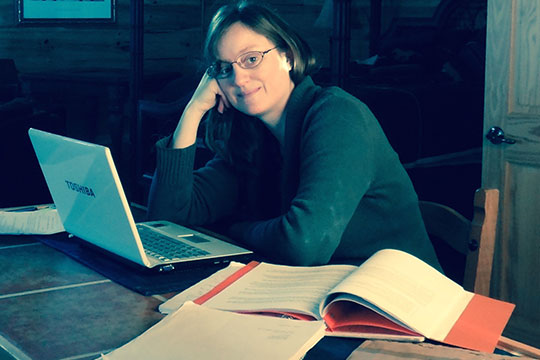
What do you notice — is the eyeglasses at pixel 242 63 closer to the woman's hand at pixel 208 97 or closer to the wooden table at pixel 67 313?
the woman's hand at pixel 208 97

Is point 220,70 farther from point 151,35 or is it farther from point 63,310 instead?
point 151,35

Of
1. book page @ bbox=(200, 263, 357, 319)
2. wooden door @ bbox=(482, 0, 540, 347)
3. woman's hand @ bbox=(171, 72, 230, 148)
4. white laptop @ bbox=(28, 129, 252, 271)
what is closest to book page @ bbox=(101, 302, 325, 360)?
book page @ bbox=(200, 263, 357, 319)

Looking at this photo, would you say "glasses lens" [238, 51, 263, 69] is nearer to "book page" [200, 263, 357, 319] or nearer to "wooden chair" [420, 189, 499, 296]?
"wooden chair" [420, 189, 499, 296]

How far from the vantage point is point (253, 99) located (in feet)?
6.24

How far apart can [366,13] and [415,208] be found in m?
4.28

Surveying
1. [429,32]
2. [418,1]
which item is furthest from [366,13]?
[429,32]

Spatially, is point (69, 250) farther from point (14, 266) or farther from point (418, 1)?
point (418, 1)

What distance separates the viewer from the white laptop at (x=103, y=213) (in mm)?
1387

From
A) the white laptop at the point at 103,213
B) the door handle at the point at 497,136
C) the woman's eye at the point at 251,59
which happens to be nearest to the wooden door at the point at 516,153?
the door handle at the point at 497,136

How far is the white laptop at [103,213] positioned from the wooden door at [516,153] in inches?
56.8

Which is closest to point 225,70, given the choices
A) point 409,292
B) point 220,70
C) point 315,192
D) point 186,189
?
point 220,70

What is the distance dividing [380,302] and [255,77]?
942 mm

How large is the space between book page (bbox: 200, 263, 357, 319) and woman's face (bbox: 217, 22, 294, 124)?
2.07 ft

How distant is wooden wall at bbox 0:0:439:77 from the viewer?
4.84 metres
